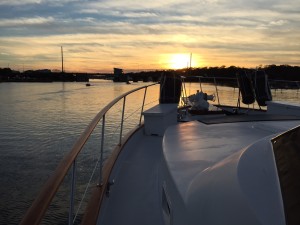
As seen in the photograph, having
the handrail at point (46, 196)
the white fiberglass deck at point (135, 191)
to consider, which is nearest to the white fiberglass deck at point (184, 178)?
the white fiberglass deck at point (135, 191)

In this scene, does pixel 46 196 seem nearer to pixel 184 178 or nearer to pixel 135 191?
pixel 184 178

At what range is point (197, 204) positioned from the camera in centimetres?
176

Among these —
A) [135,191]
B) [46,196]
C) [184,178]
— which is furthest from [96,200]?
[46,196]

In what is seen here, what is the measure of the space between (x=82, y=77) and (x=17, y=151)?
5804 inches

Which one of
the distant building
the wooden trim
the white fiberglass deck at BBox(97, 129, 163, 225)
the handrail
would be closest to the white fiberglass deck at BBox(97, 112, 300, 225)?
the white fiberglass deck at BBox(97, 129, 163, 225)

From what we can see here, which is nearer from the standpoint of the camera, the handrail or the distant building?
the handrail

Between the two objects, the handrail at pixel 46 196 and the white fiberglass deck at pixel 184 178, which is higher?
the handrail at pixel 46 196

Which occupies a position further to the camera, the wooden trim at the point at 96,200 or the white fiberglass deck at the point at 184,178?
the wooden trim at the point at 96,200

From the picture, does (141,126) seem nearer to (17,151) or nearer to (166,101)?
(166,101)

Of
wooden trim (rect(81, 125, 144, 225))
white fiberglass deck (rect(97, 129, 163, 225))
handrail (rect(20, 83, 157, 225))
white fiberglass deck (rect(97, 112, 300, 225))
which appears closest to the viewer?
handrail (rect(20, 83, 157, 225))

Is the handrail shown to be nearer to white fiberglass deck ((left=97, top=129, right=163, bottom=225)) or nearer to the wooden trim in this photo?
the wooden trim

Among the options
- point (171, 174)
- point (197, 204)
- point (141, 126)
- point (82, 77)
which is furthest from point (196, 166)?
point (82, 77)

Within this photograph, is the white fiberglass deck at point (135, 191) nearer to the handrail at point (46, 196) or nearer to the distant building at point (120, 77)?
the handrail at point (46, 196)

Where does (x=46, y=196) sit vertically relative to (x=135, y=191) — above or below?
above
